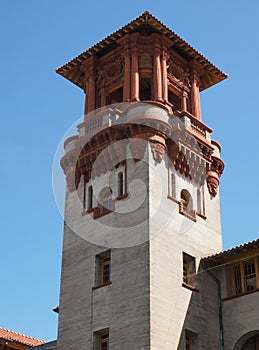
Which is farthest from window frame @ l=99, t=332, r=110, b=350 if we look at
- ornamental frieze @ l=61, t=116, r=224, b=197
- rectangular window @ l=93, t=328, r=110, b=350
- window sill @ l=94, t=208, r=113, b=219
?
ornamental frieze @ l=61, t=116, r=224, b=197

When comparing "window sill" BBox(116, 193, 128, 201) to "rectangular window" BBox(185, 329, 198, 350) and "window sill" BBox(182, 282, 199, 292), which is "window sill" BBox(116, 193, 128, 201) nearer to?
"window sill" BBox(182, 282, 199, 292)

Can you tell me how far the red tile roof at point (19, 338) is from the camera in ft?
144

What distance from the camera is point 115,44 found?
142 ft

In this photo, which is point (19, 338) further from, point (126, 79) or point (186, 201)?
point (126, 79)

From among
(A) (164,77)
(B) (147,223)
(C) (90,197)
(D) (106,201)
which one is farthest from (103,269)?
(A) (164,77)

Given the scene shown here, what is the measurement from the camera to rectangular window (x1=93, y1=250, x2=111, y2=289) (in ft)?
116

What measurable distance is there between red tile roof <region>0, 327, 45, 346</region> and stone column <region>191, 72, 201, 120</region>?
18.0 meters

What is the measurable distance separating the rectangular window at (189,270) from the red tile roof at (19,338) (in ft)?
42.9

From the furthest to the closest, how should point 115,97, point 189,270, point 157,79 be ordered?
point 115,97 → point 157,79 → point 189,270

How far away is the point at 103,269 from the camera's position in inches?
1411

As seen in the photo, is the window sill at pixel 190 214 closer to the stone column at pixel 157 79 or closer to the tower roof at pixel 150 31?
the stone column at pixel 157 79

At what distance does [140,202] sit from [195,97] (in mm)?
10510

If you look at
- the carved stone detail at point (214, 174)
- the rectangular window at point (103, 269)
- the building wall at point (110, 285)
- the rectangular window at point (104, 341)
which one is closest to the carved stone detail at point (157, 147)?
the building wall at point (110, 285)

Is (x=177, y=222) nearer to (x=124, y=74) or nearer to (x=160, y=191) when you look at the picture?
(x=160, y=191)
